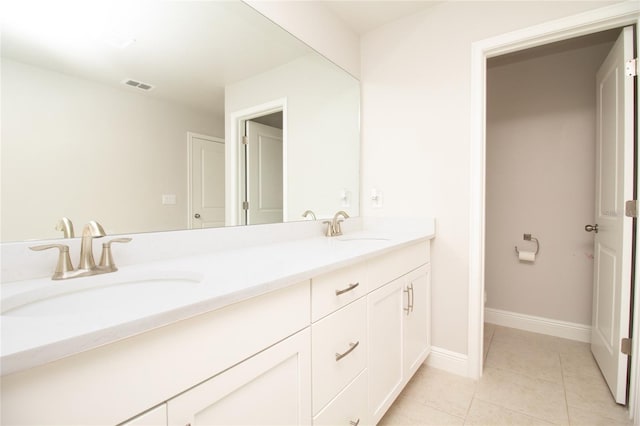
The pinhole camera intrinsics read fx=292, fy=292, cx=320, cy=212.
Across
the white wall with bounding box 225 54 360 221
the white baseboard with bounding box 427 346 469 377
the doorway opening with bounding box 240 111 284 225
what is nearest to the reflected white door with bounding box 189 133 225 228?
the doorway opening with bounding box 240 111 284 225

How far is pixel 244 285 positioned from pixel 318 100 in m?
1.56

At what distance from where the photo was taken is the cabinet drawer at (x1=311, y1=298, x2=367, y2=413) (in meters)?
0.88

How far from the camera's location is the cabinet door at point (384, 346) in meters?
1.18

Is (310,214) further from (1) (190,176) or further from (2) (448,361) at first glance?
(2) (448,361)

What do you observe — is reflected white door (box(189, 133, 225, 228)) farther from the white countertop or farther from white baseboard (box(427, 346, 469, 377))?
white baseboard (box(427, 346, 469, 377))

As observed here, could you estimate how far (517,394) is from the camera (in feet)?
5.17

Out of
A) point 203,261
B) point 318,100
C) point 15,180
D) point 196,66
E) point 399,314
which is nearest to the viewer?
point 15,180

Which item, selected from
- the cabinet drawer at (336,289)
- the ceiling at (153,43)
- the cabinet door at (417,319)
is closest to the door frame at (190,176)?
the ceiling at (153,43)

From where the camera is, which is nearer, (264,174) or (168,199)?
(168,199)

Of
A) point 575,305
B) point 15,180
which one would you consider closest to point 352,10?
point 15,180

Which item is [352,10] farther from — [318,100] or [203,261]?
[203,261]

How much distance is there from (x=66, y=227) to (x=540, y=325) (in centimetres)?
303

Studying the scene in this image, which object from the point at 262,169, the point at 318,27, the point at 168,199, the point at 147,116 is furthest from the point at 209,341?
the point at 318,27

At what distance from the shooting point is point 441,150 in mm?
1827
